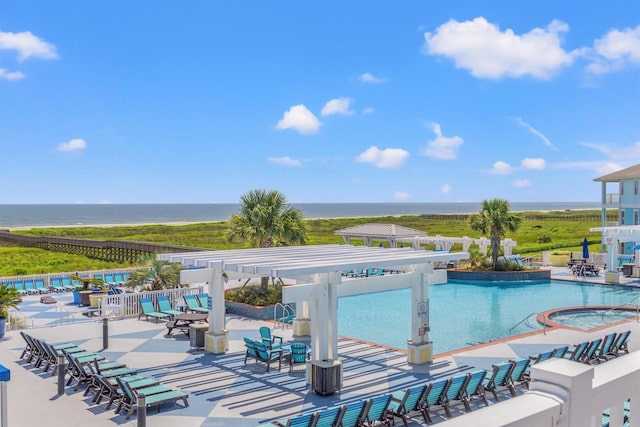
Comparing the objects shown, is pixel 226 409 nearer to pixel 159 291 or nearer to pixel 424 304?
pixel 424 304

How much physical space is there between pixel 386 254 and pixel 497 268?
59.7 feet

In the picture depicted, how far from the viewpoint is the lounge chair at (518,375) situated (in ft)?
38.2

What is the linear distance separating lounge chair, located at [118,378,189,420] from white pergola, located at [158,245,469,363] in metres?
2.84

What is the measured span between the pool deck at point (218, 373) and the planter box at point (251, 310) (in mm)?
823

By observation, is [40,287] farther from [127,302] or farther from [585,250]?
[585,250]

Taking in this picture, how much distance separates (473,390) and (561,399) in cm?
925

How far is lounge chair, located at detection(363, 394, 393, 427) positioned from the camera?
948 cm

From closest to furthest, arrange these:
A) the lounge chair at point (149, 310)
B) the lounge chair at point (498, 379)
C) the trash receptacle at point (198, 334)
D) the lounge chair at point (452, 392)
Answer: the lounge chair at point (452, 392), the lounge chair at point (498, 379), the trash receptacle at point (198, 334), the lounge chair at point (149, 310)

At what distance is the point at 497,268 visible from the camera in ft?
104

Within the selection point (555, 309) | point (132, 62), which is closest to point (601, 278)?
point (555, 309)

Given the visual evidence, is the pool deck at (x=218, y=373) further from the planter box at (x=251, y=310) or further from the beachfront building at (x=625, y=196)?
the beachfront building at (x=625, y=196)

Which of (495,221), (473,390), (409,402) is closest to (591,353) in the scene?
(473,390)

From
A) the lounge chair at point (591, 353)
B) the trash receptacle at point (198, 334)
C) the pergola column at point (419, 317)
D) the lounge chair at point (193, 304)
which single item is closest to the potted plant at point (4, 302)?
the lounge chair at point (193, 304)

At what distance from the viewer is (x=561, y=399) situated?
2.29m
